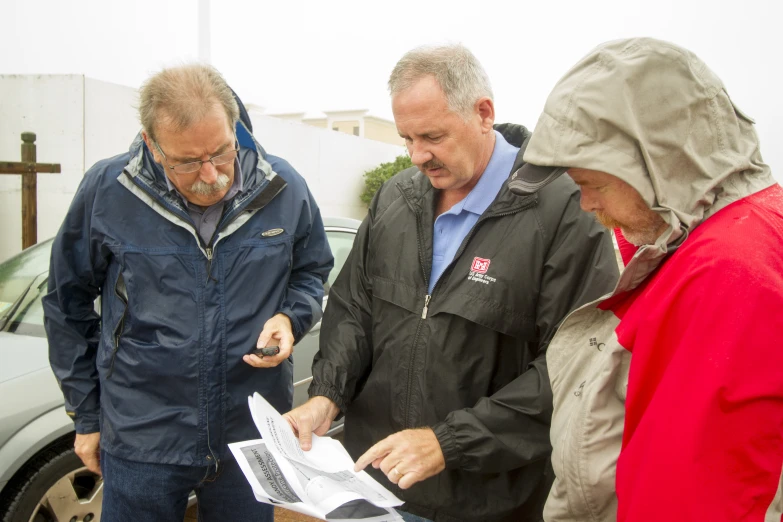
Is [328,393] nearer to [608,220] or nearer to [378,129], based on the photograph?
[608,220]

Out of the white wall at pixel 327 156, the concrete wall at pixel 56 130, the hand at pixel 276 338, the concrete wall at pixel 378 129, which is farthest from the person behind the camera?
the concrete wall at pixel 378 129

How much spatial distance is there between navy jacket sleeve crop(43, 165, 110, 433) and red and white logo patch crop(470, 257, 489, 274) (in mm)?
1201

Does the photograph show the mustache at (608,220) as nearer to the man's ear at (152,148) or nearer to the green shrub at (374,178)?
the man's ear at (152,148)

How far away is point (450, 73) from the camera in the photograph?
1.89m

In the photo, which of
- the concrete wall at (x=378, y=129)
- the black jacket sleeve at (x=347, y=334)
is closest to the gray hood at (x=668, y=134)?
the black jacket sleeve at (x=347, y=334)

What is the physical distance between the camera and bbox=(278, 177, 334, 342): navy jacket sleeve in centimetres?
227

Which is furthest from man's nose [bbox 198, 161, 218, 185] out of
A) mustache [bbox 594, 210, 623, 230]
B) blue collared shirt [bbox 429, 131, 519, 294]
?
mustache [bbox 594, 210, 623, 230]

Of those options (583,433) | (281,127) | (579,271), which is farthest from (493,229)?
(281,127)

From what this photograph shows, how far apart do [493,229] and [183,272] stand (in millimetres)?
996

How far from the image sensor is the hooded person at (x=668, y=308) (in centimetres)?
97

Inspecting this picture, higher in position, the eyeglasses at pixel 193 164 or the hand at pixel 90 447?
the eyeglasses at pixel 193 164

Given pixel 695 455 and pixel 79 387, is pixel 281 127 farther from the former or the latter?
pixel 695 455

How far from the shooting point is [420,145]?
1.94 metres

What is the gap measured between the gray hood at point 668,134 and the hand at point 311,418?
112 centimetres
